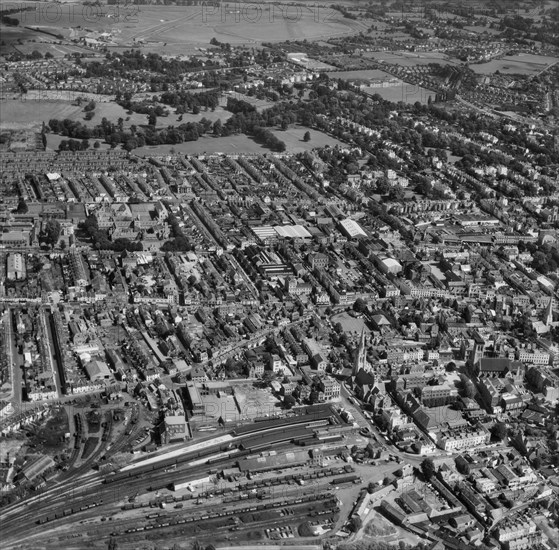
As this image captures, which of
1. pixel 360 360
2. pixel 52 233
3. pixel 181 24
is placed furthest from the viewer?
pixel 181 24

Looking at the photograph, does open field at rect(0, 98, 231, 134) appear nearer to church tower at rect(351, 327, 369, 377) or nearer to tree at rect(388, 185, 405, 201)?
tree at rect(388, 185, 405, 201)

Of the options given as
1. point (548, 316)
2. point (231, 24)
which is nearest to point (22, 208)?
point (548, 316)

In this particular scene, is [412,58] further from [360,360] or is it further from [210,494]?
[210,494]

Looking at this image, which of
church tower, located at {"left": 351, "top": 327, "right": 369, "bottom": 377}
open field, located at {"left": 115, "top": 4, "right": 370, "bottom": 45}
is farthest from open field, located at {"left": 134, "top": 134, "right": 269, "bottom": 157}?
open field, located at {"left": 115, "top": 4, "right": 370, "bottom": 45}

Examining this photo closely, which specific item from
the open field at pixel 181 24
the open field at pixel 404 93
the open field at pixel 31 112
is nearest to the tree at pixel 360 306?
the open field at pixel 31 112

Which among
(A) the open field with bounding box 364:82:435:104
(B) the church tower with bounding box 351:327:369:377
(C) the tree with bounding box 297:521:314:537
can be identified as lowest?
(A) the open field with bounding box 364:82:435:104
